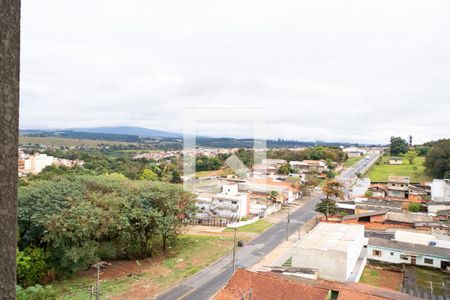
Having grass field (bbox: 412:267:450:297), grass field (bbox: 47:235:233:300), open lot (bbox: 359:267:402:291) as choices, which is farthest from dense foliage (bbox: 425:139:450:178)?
grass field (bbox: 47:235:233:300)

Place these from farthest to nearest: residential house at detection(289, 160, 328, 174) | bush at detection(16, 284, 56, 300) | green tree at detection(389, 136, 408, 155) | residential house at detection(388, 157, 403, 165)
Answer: green tree at detection(389, 136, 408, 155), residential house at detection(388, 157, 403, 165), residential house at detection(289, 160, 328, 174), bush at detection(16, 284, 56, 300)

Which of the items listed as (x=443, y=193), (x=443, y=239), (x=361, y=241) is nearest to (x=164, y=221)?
(x=361, y=241)

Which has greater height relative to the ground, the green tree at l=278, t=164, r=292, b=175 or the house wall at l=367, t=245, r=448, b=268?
the green tree at l=278, t=164, r=292, b=175

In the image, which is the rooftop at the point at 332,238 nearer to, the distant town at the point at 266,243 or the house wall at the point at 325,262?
the distant town at the point at 266,243

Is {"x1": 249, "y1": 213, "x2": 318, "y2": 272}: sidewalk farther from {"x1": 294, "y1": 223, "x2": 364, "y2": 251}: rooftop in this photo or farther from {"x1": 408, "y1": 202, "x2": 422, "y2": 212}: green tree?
{"x1": 408, "y1": 202, "x2": 422, "y2": 212}: green tree

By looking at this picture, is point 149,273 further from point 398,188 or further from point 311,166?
point 311,166

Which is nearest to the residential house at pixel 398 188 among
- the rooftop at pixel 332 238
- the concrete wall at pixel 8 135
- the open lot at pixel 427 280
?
the rooftop at pixel 332 238
